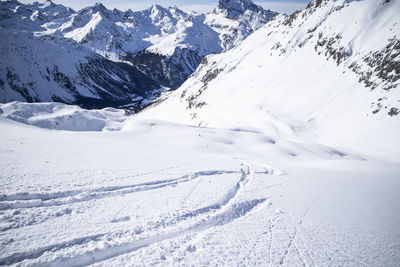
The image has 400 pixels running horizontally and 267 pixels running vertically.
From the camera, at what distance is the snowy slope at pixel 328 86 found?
33581 millimetres

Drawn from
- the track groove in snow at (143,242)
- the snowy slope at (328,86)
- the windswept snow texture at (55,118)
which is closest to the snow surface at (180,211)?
the track groove in snow at (143,242)

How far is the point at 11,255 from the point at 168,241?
2736 mm

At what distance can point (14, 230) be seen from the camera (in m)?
4.25

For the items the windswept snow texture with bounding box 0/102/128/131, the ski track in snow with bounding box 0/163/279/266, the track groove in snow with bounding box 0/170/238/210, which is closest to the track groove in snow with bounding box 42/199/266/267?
the ski track in snow with bounding box 0/163/279/266

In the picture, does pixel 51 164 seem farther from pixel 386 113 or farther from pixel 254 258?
pixel 386 113

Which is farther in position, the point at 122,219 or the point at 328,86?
the point at 328,86

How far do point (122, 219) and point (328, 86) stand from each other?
52.5m

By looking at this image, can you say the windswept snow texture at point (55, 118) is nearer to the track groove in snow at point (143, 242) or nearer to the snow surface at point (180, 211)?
the snow surface at point (180, 211)

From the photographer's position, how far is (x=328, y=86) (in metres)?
46.1

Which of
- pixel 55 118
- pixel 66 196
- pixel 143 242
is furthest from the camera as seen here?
pixel 55 118

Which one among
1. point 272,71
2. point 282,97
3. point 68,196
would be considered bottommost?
point 68,196

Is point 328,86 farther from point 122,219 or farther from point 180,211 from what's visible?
point 122,219

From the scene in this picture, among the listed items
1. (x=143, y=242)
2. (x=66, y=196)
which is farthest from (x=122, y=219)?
(x=66, y=196)

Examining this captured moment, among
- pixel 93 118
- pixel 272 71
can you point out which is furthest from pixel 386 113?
pixel 93 118
